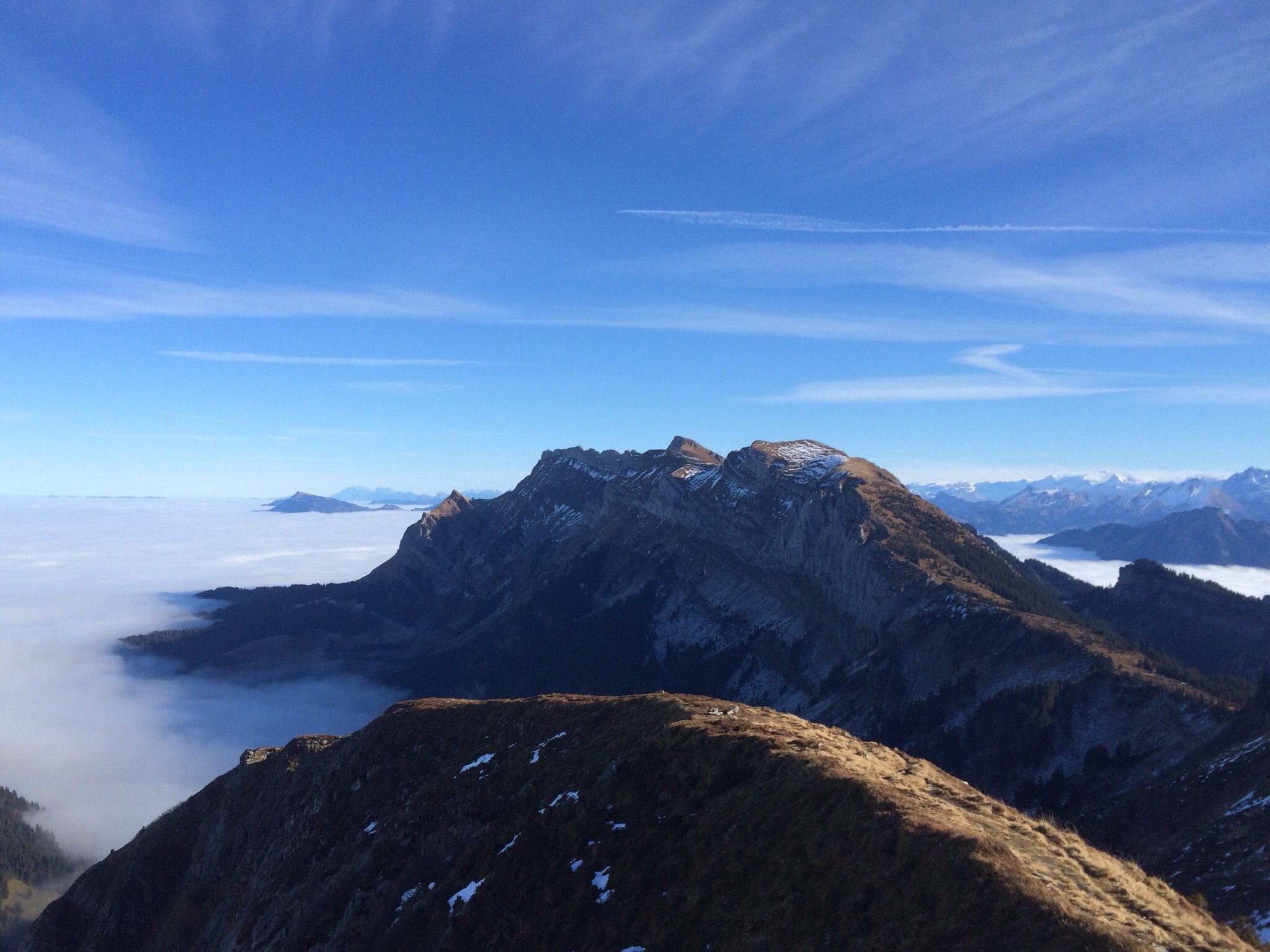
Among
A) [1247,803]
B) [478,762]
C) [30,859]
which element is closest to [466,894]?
[478,762]

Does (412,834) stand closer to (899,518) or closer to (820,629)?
(820,629)

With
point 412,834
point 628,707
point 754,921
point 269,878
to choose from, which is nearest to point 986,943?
point 754,921

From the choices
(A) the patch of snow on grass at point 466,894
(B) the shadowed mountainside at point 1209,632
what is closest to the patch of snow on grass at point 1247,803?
(A) the patch of snow on grass at point 466,894

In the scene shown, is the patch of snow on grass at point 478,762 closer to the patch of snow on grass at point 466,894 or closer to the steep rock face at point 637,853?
the steep rock face at point 637,853

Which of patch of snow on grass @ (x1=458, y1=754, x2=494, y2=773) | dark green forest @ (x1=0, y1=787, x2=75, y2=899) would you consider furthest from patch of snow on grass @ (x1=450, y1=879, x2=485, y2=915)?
dark green forest @ (x1=0, y1=787, x2=75, y2=899)

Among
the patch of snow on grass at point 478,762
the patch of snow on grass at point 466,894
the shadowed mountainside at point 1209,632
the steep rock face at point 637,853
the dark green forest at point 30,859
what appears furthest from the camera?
the dark green forest at point 30,859

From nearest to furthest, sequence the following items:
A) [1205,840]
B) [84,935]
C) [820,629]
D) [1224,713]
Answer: [1205,840] < [84,935] < [1224,713] < [820,629]

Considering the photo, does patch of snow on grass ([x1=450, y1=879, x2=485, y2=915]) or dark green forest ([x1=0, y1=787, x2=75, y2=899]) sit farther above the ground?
patch of snow on grass ([x1=450, y1=879, x2=485, y2=915])

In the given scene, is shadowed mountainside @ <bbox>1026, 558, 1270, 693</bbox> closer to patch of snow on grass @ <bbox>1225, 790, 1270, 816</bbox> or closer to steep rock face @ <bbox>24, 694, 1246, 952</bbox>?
patch of snow on grass @ <bbox>1225, 790, 1270, 816</bbox>
